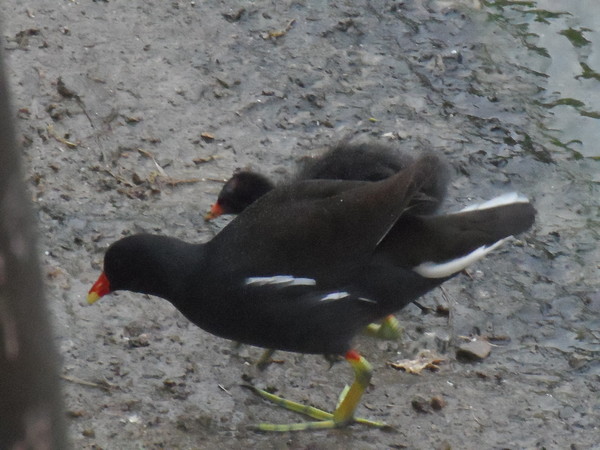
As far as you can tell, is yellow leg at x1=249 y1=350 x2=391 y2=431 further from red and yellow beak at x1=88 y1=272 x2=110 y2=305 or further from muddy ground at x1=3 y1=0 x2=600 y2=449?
red and yellow beak at x1=88 y1=272 x2=110 y2=305

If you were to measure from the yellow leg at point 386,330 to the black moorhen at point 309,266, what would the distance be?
0.40 m

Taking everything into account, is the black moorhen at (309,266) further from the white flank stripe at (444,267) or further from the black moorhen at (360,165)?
the black moorhen at (360,165)

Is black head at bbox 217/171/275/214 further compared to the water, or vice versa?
the water

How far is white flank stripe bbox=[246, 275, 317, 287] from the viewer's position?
3.57m

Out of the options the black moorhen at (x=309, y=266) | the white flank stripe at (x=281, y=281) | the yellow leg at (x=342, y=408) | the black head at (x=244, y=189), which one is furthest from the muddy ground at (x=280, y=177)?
the white flank stripe at (x=281, y=281)

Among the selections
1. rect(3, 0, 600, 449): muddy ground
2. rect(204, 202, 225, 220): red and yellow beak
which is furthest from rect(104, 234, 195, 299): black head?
rect(204, 202, 225, 220): red and yellow beak

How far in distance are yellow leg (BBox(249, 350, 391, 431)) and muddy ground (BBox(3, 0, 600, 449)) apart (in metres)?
0.04

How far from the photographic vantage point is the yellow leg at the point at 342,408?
3799 mm

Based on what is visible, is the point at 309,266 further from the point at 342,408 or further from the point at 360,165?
the point at 360,165

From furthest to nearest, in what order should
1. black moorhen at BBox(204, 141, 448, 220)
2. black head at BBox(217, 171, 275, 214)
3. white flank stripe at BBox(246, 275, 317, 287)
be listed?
black head at BBox(217, 171, 275, 214)
black moorhen at BBox(204, 141, 448, 220)
white flank stripe at BBox(246, 275, 317, 287)

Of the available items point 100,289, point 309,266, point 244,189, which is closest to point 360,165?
point 244,189

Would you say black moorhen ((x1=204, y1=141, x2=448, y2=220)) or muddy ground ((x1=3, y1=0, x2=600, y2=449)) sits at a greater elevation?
black moorhen ((x1=204, y1=141, x2=448, y2=220))

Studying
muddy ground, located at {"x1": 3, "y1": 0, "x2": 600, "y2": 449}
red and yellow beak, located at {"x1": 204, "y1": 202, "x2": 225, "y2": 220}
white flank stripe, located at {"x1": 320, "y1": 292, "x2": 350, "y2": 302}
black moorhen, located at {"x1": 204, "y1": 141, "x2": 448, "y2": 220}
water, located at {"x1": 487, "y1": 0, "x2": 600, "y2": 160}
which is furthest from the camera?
water, located at {"x1": 487, "y1": 0, "x2": 600, "y2": 160}

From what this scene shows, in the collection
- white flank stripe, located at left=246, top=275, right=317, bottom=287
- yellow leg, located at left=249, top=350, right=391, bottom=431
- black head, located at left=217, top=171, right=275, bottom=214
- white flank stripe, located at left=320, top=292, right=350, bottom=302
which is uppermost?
white flank stripe, located at left=246, top=275, right=317, bottom=287
